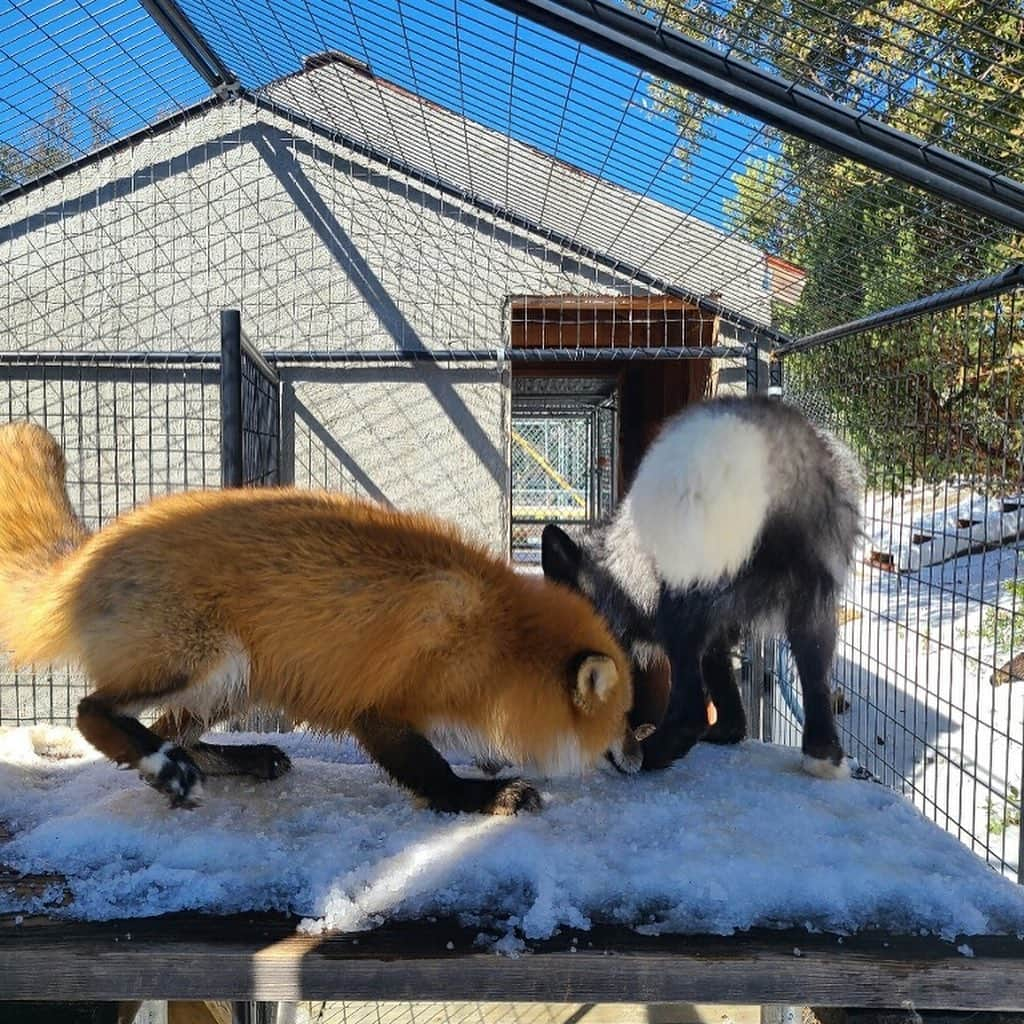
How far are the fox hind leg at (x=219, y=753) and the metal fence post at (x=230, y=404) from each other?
1.27 m

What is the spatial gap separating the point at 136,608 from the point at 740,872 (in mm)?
1353

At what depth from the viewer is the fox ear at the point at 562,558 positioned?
3.08 meters

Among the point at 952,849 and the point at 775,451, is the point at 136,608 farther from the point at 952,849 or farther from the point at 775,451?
the point at 952,849

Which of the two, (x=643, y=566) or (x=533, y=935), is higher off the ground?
(x=643, y=566)

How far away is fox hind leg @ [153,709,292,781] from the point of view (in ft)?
6.98

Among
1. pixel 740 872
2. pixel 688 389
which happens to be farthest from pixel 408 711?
pixel 688 389

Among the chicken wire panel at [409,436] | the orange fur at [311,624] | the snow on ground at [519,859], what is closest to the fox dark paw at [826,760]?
the snow on ground at [519,859]

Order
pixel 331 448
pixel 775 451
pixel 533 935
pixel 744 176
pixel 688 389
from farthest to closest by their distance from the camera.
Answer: pixel 688 389 < pixel 331 448 < pixel 744 176 < pixel 775 451 < pixel 533 935


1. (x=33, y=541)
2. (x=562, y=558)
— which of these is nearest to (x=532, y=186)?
(x=562, y=558)

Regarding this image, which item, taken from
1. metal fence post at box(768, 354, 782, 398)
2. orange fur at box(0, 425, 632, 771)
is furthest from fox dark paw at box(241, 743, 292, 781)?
metal fence post at box(768, 354, 782, 398)

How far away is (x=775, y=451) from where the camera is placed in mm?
2260

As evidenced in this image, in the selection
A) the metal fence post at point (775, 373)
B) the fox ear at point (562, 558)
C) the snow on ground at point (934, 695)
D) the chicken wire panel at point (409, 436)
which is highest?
the metal fence post at point (775, 373)

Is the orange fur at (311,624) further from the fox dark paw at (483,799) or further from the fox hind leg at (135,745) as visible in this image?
the fox dark paw at (483,799)

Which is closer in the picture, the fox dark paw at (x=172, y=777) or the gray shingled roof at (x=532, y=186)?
the fox dark paw at (x=172, y=777)
